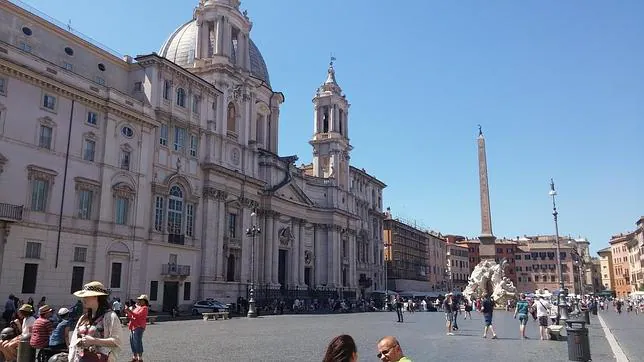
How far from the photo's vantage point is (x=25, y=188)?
→ 26969 millimetres

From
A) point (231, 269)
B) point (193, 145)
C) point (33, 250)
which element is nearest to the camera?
point (33, 250)

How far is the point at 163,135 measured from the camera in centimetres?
3688

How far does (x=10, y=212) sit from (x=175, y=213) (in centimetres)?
1267

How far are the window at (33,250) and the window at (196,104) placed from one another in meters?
15.9

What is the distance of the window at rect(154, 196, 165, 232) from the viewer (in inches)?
1392

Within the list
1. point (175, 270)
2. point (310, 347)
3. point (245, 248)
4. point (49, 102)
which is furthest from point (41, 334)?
point (245, 248)

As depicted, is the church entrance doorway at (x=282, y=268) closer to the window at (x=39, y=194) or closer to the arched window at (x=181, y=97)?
the arched window at (x=181, y=97)

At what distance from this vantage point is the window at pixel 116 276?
31375mm

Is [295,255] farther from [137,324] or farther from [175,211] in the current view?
[137,324]

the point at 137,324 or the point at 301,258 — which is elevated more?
the point at 301,258

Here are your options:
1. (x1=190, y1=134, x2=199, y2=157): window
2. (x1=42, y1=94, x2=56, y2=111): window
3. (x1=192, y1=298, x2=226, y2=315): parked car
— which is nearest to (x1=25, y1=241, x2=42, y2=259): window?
(x1=42, y1=94, x2=56, y2=111): window

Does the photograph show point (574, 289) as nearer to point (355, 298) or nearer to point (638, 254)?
point (638, 254)

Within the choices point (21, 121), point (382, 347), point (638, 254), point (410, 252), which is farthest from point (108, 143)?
point (638, 254)

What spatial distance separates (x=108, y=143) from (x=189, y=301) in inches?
481
